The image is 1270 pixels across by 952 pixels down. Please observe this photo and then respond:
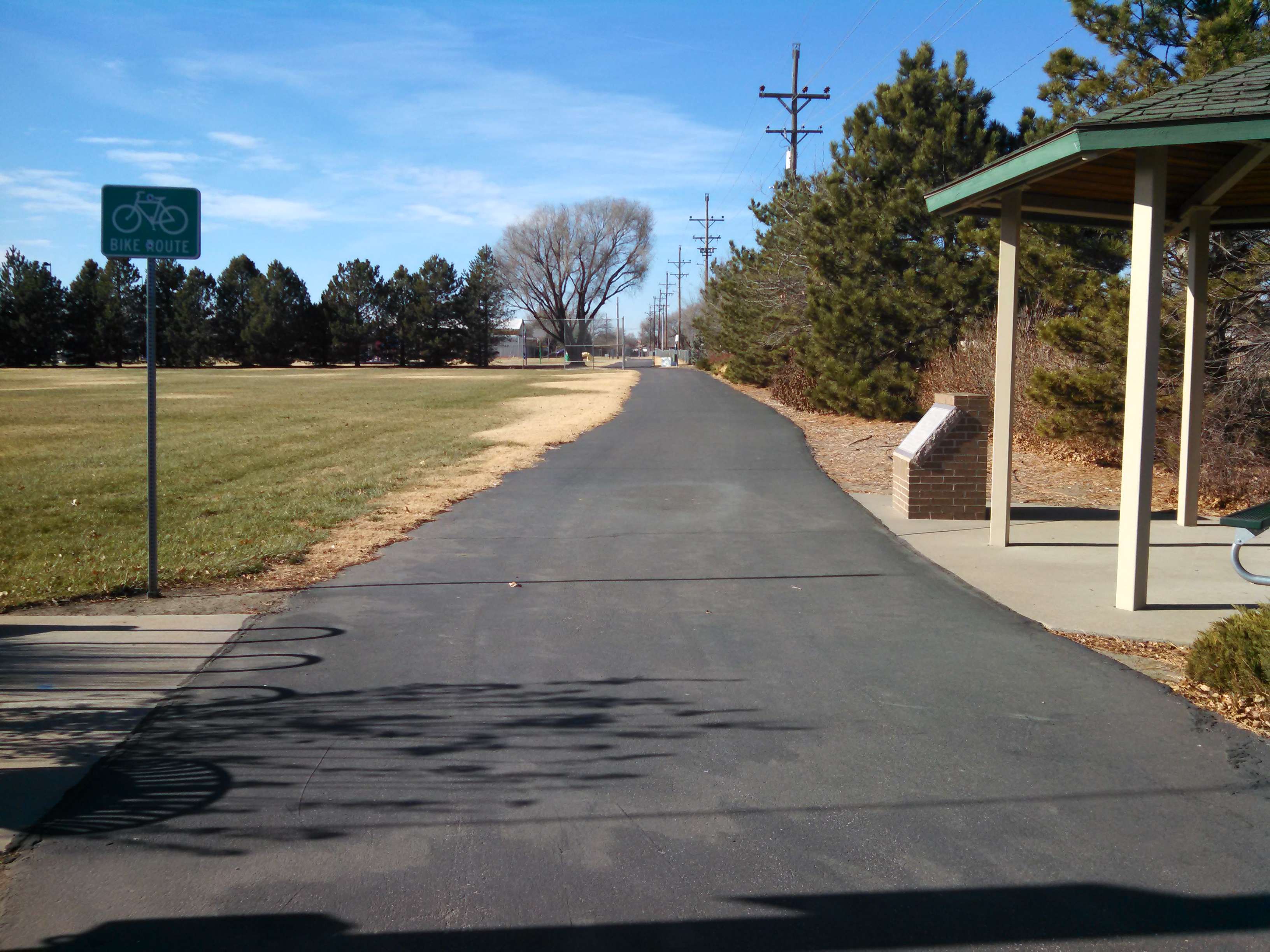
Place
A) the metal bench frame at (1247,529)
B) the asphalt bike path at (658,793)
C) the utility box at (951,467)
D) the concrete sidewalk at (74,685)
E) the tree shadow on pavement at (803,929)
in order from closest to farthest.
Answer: the tree shadow on pavement at (803,929), the asphalt bike path at (658,793), the concrete sidewalk at (74,685), the metal bench frame at (1247,529), the utility box at (951,467)

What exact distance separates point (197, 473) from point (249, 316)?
6536 cm

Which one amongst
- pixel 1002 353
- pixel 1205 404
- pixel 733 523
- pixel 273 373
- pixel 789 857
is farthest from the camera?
pixel 273 373

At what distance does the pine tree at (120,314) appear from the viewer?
71562 mm

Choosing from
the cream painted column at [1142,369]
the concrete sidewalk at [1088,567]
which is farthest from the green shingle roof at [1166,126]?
the concrete sidewalk at [1088,567]

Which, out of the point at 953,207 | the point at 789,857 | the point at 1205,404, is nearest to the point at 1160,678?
the point at 789,857

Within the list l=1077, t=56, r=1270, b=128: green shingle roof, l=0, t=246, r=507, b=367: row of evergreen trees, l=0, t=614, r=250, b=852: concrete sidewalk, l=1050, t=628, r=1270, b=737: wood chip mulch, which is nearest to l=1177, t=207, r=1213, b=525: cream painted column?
l=1077, t=56, r=1270, b=128: green shingle roof

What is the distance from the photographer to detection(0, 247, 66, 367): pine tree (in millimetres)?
69625

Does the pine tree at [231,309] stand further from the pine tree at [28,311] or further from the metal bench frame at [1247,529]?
the metal bench frame at [1247,529]

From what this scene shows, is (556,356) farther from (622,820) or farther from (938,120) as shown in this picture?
(622,820)

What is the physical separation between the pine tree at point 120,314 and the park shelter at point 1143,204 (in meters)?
72.1

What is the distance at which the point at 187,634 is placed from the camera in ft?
21.4

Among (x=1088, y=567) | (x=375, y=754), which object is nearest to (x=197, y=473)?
(x=375, y=754)

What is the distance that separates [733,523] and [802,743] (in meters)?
5.88

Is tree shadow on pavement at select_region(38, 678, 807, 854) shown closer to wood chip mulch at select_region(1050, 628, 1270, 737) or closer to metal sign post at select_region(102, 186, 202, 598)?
wood chip mulch at select_region(1050, 628, 1270, 737)
